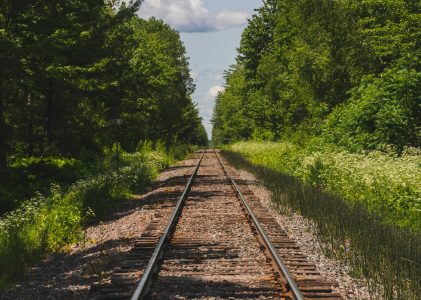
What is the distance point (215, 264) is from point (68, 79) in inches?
530

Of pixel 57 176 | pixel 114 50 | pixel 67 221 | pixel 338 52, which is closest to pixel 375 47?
pixel 338 52

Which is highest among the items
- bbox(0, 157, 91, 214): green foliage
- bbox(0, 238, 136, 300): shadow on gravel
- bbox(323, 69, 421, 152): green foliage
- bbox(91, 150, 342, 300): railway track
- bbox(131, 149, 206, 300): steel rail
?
bbox(323, 69, 421, 152): green foliage

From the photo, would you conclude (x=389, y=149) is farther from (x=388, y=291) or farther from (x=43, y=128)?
(x=43, y=128)

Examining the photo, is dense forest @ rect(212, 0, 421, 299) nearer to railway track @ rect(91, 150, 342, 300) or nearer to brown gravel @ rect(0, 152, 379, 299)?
brown gravel @ rect(0, 152, 379, 299)

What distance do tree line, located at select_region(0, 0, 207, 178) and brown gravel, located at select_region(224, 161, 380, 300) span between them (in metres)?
8.75

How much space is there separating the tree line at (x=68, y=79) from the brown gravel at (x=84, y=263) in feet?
20.5

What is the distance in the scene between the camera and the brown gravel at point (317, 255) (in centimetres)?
634

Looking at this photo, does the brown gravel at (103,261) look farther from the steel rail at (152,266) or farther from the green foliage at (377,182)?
the green foliage at (377,182)

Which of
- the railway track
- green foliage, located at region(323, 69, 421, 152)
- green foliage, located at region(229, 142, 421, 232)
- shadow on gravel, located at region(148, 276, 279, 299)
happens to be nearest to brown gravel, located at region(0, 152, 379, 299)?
the railway track

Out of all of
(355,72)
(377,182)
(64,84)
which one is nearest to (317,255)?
(377,182)

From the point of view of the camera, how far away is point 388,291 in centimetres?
588

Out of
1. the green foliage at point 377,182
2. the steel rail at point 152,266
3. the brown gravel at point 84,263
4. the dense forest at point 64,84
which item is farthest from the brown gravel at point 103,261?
the dense forest at point 64,84

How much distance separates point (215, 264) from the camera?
7.45 meters

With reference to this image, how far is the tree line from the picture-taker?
50.2ft
